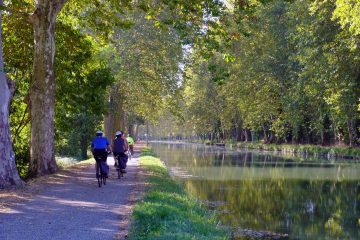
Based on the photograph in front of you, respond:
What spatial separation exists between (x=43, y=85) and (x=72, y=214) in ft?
28.8

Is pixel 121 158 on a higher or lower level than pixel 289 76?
lower

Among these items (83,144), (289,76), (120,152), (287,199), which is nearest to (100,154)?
(120,152)

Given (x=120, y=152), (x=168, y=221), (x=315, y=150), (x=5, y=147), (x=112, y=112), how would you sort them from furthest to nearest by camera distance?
1. (x=315, y=150)
2. (x=112, y=112)
3. (x=120, y=152)
4. (x=5, y=147)
5. (x=168, y=221)

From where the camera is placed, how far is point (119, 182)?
18.7m

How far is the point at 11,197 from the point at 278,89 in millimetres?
48811

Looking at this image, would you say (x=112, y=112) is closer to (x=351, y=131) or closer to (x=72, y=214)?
(x=351, y=131)

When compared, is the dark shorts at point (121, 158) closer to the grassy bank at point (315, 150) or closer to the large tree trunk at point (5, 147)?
the large tree trunk at point (5, 147)

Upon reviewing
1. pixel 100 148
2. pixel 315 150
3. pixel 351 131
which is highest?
pixel 351 131

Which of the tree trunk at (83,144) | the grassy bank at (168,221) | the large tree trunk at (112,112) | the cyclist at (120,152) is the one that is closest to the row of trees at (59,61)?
the cyclist at (120,152)

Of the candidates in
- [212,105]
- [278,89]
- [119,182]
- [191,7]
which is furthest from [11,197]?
[212,105]

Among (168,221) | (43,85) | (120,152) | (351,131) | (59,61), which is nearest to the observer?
(168,221)

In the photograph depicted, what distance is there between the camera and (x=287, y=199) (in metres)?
20.1

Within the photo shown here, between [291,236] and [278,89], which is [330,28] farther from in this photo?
[291,236]

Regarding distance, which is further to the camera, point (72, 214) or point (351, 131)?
point (351, 131)
